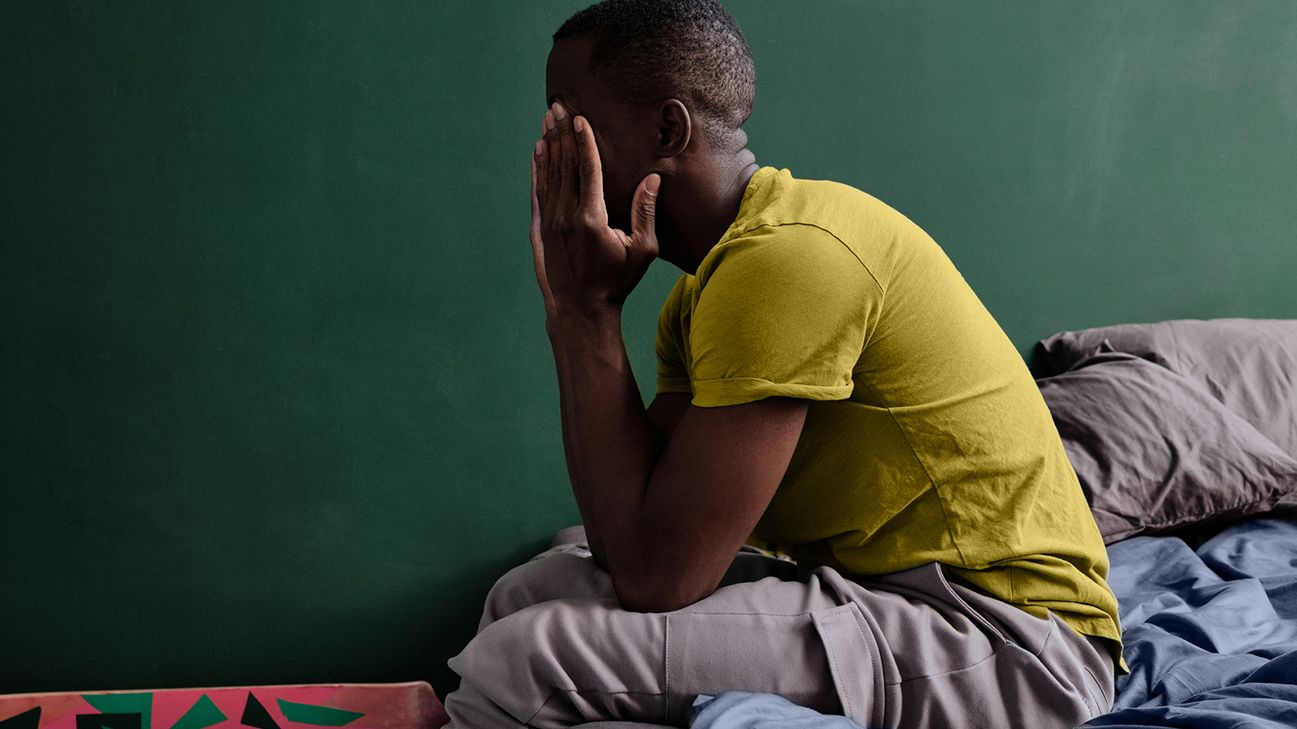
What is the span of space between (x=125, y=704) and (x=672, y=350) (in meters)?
1.08

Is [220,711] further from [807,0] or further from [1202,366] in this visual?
[1202,366]

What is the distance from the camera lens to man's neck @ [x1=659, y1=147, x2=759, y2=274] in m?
1.25

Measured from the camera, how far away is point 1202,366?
6.86 ft

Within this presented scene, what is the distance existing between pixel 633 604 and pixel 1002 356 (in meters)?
0.49

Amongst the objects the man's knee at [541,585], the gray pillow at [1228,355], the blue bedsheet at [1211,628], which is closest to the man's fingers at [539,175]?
the man's knee at [541,585]

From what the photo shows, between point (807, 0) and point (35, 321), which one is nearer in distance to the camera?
point (35, 321)

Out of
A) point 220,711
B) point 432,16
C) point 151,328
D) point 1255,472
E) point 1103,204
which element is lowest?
point 220,711

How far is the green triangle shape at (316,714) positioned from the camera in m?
1.78

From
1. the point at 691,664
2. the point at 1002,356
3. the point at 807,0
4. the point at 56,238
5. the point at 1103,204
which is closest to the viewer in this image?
the point at 691,664

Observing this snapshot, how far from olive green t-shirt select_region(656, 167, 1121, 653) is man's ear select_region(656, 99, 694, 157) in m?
0.09

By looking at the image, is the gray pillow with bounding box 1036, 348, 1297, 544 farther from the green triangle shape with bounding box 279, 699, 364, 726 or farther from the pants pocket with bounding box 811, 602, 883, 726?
the green triangle shape with bounding box 279, 699, 364, 726

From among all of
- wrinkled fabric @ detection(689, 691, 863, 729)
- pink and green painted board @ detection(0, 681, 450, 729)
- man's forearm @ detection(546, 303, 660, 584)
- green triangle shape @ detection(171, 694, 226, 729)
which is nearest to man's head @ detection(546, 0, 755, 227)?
man's forearm @ detection(546, 303, 660, 584)

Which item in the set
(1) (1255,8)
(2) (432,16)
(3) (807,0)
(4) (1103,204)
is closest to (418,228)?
(2) (432,16)

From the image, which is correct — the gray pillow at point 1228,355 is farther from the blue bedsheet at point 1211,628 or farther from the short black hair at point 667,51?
the short black hair at point 667,51
